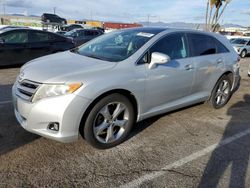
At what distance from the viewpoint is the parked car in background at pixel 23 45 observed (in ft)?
29.3

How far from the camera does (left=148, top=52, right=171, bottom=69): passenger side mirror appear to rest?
12.2ft

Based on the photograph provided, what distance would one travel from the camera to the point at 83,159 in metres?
3.31

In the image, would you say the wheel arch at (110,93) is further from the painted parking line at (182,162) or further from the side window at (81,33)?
the side window at (81,33)

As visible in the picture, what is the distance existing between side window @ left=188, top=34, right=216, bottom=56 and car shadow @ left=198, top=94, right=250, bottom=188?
4.51 ft

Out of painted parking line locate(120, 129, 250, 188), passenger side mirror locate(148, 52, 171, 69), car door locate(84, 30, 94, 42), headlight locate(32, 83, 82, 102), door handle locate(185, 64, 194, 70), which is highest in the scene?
car door locate(84, 30, 94, 42)

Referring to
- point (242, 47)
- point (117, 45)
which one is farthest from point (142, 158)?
point (242, 47)

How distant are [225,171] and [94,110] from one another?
1.72 m

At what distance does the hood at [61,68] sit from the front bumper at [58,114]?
260 millimetres

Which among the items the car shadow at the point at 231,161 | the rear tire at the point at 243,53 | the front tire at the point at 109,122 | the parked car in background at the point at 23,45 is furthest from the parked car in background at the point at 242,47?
the front tire at the point at 109,122

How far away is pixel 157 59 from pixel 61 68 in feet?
4.30

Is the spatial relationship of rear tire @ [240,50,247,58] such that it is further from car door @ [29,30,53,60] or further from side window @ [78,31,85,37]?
car door @ [29,30,53,60]

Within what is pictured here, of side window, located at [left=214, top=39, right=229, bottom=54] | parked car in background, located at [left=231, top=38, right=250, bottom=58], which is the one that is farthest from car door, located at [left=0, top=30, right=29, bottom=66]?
parked car in background, located at [left=231, top=38, right=250, bottom=58]

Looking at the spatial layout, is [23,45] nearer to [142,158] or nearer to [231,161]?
[142,158]

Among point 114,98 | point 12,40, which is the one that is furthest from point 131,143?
point 12,40
